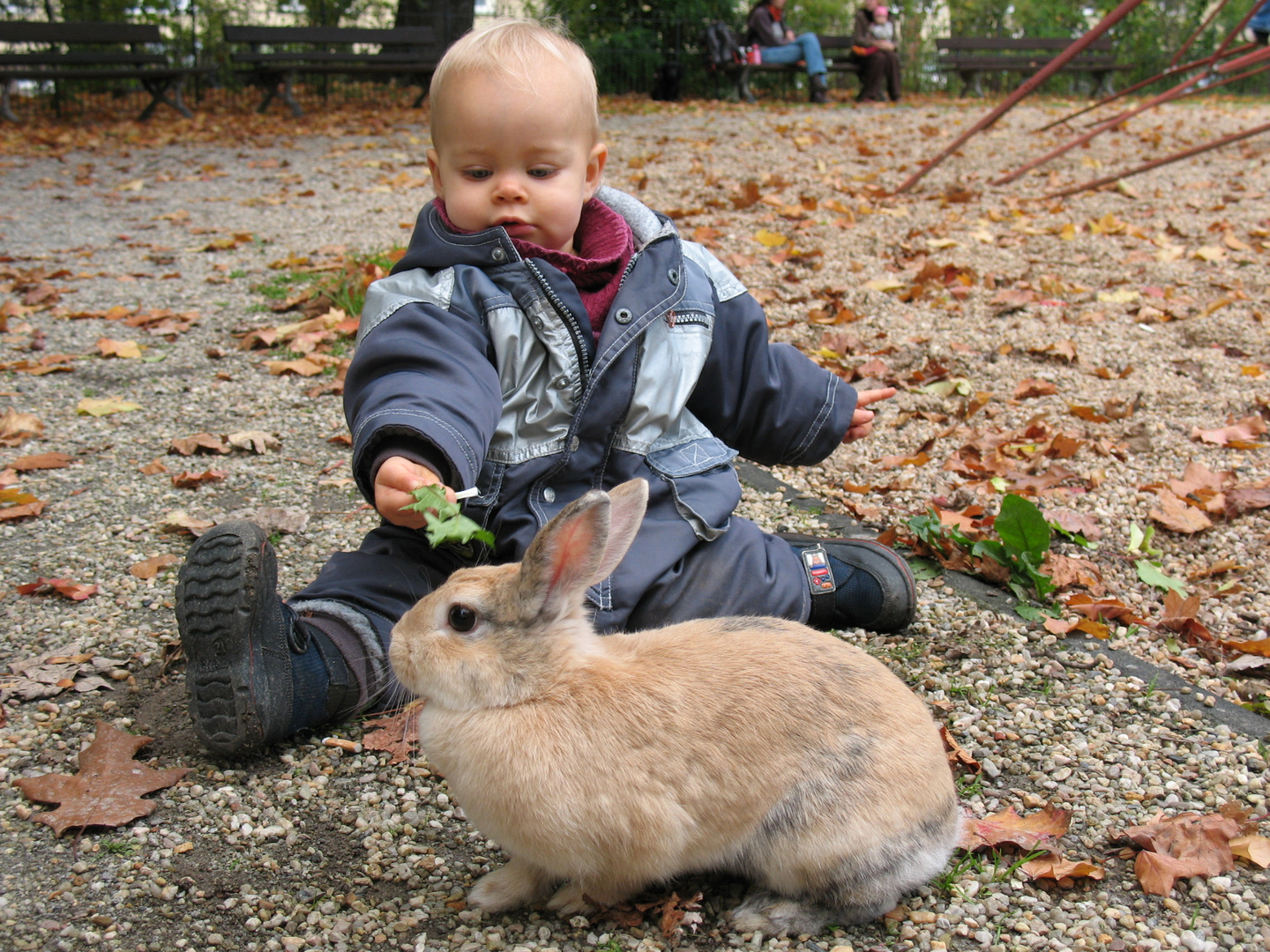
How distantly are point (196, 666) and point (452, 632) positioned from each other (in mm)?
749

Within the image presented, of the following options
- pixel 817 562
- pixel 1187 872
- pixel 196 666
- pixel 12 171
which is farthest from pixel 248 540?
pixel 12 171

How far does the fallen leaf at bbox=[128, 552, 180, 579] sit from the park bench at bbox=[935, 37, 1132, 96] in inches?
712

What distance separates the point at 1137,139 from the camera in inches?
434

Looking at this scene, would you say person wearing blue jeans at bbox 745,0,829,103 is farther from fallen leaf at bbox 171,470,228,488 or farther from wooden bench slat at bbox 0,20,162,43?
fallen leaf at bbox 171,470,228,488

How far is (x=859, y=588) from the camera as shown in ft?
9.85

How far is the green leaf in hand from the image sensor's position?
6.55 ft

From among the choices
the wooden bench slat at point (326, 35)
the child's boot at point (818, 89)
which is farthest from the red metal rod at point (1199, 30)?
the wooden bench slat at point (326, 35)

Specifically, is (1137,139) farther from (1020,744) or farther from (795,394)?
(1020,744)

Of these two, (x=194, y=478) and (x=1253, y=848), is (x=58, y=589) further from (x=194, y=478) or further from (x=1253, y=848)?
(x=1253, y=848)

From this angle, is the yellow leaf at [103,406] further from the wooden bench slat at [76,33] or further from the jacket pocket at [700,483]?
the wooden bench slat at [76,33]

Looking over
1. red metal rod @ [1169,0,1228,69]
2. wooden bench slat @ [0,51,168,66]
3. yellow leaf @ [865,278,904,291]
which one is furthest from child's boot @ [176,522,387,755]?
wooden bench slat @ [0,51,168,66]

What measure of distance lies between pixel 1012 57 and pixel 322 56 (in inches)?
486

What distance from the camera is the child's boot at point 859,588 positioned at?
2990mm

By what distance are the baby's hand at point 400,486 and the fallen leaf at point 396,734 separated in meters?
0.53
